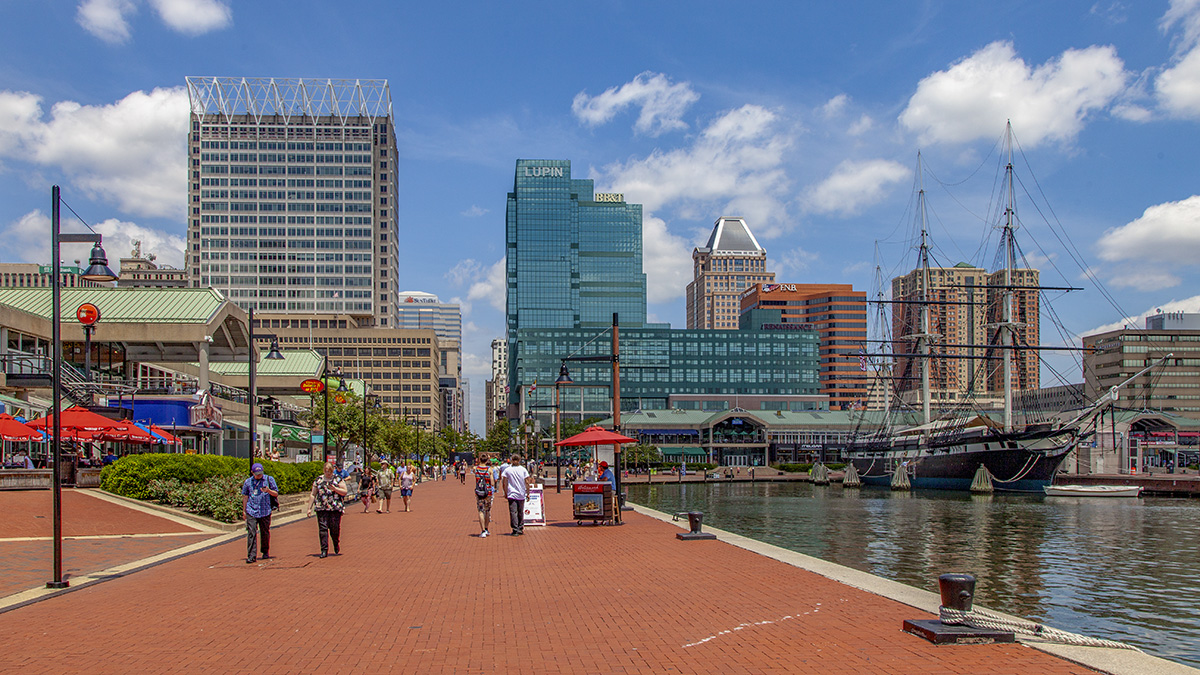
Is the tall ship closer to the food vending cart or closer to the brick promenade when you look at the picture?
the food vending cart

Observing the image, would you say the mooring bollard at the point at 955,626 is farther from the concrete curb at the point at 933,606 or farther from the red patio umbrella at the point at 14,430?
the red patio umbrella at the point at 14,430

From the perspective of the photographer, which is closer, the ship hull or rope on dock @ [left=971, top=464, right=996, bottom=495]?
rope on dock @ [left=971, top=464, right=996, bottom=495]

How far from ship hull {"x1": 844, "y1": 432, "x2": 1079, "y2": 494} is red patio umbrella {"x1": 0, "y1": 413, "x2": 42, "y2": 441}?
66.7 m

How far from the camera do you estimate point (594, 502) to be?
23.5m

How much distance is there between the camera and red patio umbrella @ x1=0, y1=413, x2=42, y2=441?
25717 mm

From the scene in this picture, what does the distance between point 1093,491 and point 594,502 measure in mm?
49450

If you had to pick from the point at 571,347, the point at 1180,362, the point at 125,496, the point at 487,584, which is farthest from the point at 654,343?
the point at 487,584

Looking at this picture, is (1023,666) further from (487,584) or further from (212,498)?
(212,498)

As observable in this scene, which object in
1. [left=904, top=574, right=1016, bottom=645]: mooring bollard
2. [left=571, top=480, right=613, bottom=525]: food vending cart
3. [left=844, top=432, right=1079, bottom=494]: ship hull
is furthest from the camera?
[left=844, top=432, right=1079, bottom=494]: ship hull

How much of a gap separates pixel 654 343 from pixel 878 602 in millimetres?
152610

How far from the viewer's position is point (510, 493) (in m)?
20.9

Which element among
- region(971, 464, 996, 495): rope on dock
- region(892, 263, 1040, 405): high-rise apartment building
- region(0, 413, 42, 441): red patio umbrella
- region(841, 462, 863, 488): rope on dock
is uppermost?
region(892, 263, 1040, 405): high-rise apartment building

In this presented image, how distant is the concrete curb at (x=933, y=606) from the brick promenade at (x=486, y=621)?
0.21 meters

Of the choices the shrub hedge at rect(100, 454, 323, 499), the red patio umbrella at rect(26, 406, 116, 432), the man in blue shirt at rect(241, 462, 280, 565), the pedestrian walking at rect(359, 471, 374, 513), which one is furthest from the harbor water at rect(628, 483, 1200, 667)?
the red patio umbrella at rect(26, 406, 116, 432)
